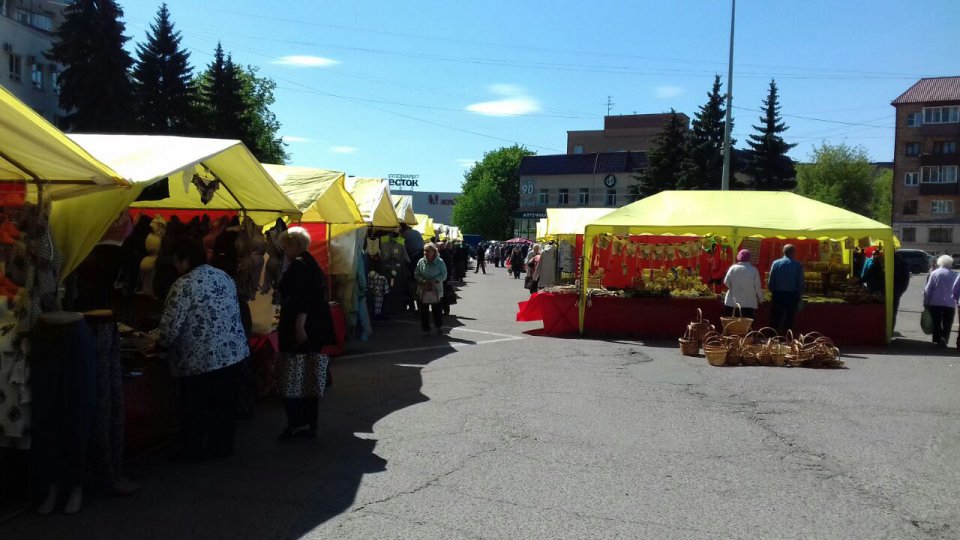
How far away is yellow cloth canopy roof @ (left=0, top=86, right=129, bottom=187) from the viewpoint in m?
4.66

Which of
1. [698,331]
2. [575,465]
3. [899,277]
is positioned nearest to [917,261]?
[899,277]

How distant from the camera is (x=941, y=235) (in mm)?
67875

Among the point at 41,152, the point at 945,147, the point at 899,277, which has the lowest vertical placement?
the point at 899,277

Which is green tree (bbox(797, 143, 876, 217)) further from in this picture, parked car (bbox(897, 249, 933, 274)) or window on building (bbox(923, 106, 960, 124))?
parked car (bbox(897, 249, 933, 274))

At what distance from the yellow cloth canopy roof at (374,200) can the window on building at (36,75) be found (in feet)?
113

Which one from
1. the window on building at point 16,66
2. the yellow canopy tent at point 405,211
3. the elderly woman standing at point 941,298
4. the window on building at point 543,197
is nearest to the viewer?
the elderly woman standing at point 941,298

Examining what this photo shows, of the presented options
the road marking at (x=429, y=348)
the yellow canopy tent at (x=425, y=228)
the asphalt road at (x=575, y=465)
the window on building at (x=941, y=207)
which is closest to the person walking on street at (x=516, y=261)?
the yellow canopy tent at (x=425, y=228)

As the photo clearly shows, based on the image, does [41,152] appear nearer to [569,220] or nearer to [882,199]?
[569,220]

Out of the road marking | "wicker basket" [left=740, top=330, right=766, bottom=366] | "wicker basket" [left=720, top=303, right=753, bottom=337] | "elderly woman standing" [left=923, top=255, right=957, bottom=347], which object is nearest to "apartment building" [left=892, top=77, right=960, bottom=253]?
"elderly woman standing" [left=923, top=255, right=957, bottom=347]

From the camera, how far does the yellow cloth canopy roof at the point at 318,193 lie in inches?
428

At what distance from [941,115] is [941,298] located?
207 feet

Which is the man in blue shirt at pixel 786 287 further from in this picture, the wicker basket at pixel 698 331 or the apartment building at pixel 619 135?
the apartment building at pixel 619 135

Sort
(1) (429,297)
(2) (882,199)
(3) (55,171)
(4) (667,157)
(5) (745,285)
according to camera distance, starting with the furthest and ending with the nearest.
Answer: (2) (882,199) → (4) (667,157) → (1) (429,297) → (5) (745,285) → (3) (55,171)

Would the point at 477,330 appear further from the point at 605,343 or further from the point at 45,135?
the point at 45,135
